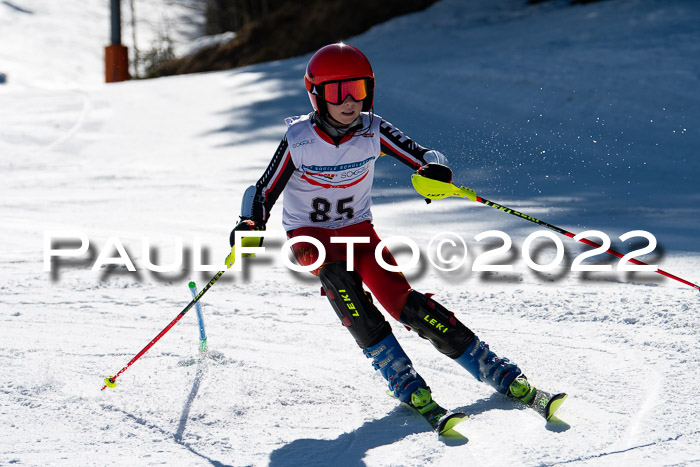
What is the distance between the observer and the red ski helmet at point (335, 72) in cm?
309

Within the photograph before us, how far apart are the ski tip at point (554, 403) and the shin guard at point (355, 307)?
2.08ft

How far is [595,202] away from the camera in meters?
6.56

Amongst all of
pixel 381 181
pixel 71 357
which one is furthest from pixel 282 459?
pixel 381 181

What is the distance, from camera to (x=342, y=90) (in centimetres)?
311

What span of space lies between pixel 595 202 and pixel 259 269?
120 inches

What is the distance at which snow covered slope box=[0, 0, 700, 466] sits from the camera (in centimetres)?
283

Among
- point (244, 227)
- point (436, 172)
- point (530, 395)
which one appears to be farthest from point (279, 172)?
point (530, 395)

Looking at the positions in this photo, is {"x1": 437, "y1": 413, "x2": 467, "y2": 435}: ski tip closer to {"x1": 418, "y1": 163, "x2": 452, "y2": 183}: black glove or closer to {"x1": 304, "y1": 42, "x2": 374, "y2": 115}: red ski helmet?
{"x1": 418, "y1": 163, "x2": 452, "y2": 183}: black glove

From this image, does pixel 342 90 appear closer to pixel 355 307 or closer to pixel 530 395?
pixel 355 307

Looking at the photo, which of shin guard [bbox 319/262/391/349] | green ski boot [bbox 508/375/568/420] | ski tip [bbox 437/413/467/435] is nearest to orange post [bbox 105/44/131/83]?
shin guard [bbox 319/262/391/349]

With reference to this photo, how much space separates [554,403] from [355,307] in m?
0.79

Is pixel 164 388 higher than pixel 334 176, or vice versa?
pixel 334 176

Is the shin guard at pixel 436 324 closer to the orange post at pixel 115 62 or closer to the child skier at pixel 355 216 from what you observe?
the child skier at pixel 355 216

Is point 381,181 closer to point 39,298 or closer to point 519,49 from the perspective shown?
point 39,298
